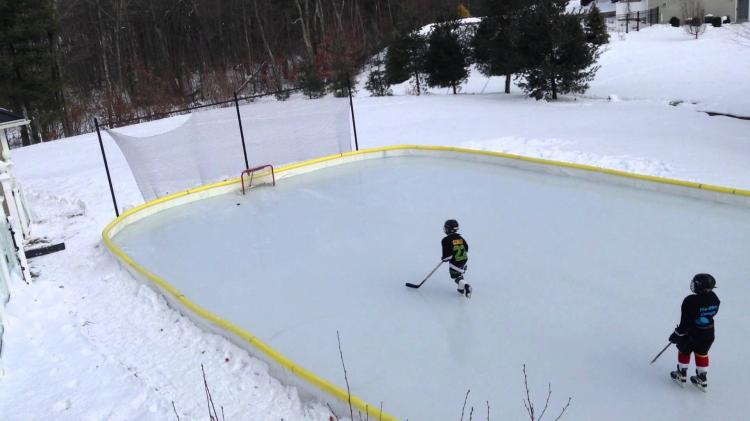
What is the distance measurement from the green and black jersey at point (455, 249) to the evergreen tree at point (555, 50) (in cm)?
1121

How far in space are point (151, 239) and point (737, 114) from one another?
11.5 m

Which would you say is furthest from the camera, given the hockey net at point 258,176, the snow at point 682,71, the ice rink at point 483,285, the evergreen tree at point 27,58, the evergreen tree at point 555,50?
the evergreen tree at point 27,58

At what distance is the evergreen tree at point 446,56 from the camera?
18922 mm

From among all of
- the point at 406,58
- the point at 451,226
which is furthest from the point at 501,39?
the point at 451,226

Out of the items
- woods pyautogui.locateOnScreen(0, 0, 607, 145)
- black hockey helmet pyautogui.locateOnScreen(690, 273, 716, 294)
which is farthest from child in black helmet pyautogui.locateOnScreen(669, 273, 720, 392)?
woods pyautogui.locateOnScreen(0, 0, 607, 145)

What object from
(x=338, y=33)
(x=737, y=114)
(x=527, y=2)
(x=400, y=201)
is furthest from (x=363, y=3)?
(x=400, y=201)

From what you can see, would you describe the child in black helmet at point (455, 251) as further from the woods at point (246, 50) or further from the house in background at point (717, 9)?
the house in background at point (717, 9)

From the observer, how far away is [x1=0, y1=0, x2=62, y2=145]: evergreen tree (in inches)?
797

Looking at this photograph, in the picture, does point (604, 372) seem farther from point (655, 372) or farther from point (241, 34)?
point (241, 34)

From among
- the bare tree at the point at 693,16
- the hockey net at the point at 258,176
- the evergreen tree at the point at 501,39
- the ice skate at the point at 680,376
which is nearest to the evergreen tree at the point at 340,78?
the evergreen tree at the point at 501,39

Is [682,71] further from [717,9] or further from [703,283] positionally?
[703,283]

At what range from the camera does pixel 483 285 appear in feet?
19.2

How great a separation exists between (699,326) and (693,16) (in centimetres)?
2715

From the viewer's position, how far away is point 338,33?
3166cm
